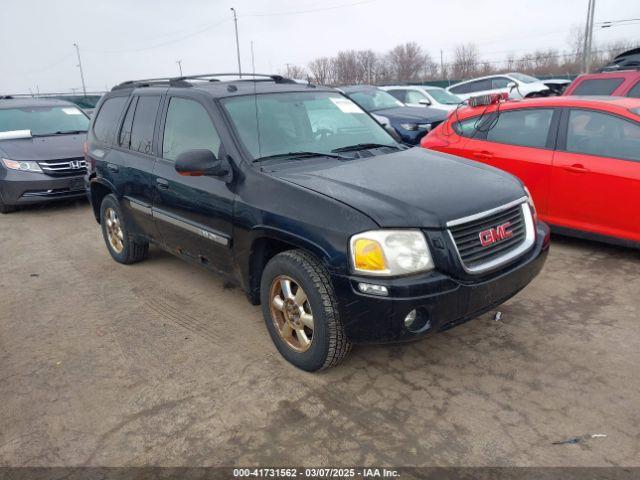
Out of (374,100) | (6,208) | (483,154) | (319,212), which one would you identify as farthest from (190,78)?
(374,100)

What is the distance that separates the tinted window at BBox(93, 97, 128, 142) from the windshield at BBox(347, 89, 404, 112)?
21.5 ft

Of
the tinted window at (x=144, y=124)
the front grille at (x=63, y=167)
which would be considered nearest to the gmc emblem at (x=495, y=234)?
the tinted window at (x=144, y=124)

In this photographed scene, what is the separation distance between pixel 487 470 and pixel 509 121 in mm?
4211

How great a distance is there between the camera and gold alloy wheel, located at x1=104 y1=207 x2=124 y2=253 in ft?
17.2

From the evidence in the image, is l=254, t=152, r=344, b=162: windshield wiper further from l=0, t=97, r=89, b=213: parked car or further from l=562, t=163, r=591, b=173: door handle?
l=0, t=97, r=89, b=213: parked car

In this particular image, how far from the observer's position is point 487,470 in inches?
93.7

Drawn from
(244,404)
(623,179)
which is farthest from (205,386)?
(623,179)

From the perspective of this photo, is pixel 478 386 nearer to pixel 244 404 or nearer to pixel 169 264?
pixel 244 404

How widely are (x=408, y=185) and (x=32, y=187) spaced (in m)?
6.66

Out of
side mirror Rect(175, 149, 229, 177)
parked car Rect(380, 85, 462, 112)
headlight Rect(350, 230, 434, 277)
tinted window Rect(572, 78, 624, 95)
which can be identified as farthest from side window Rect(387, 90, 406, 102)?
headlight Rect(350, 230, 434, 277)

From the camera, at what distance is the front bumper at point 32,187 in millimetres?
7609

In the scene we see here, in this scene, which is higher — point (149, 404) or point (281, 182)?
point (281, 182)

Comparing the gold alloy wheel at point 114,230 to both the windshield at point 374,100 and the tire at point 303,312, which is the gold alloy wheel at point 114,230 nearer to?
the tire at point 303,312

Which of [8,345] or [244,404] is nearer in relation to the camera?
[244,404]
